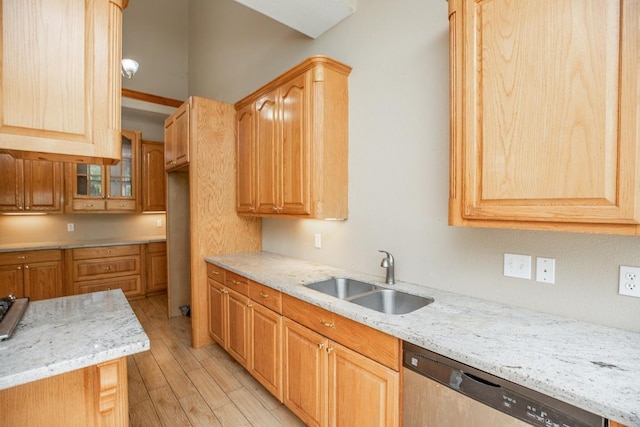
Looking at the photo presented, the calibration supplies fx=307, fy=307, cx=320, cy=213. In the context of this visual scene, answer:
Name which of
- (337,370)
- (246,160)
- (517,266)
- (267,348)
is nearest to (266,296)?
(267,348)

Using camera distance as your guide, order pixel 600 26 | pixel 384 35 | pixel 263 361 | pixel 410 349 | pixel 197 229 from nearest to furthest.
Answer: pixel 600 26
pixel 410 349
pixel 384 35
pixel 263 361
pixel 197 229

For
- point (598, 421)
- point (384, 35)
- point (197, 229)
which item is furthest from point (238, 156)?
point (598, 421)

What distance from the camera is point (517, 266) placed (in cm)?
152

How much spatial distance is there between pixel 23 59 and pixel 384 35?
1.91 meters

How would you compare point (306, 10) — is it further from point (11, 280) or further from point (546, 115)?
point (11, 280)

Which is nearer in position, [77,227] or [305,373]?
[305,373]

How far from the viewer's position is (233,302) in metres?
2.61

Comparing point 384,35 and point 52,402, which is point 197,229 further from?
point 384,35

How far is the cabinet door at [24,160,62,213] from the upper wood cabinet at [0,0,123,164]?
3601 millimetres

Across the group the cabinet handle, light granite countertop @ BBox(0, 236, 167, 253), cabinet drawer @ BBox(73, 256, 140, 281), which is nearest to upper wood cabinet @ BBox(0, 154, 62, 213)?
light granite countertop @ BBox(0, 236, 167, 253)

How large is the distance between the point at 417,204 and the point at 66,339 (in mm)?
1832

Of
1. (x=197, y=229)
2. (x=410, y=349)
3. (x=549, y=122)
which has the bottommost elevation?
(x=410, y=349)

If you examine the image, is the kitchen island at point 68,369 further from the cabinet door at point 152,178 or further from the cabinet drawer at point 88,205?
the cabinet door at point 152,178

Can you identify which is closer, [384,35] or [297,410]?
[297,410]
